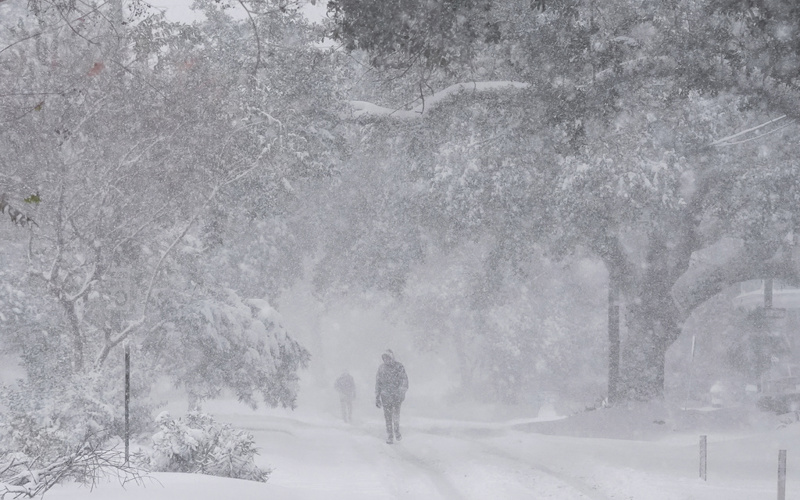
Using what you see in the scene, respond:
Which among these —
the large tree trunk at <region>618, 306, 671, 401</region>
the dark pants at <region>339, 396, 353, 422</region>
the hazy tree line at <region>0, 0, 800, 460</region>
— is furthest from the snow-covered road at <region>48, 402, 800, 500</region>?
the dark pants at <region>339, 396, 353, 422</region>

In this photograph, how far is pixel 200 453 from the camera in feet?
27.3

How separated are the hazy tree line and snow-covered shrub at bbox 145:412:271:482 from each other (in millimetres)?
3014

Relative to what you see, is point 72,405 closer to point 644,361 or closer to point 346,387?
point 644,361

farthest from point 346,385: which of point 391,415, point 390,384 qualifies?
point 390,384

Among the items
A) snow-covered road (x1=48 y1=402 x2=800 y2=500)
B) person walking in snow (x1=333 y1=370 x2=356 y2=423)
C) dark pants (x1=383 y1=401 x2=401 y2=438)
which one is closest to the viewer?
snow-covered road (x1=48 y1=402 x2=800 y2=500)

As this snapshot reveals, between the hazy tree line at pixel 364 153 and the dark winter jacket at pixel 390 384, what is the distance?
270cm

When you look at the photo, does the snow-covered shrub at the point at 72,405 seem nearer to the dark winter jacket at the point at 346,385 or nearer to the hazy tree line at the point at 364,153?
the hazy tree line at the point at 364,153

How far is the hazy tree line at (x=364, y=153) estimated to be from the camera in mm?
10359

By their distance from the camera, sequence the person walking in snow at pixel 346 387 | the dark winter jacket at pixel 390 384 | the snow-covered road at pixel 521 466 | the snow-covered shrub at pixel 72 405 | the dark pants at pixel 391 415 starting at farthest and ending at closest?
1. the person walking in snow at pixel 346 387
2. the dark pants at pixel 391 415
3. the dark winter jacket at pixel 390 384
4. the snow-covered shrub at pixel 72 405
5. the snow-covered road at pixel 521 466

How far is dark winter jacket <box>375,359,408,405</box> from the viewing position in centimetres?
1608

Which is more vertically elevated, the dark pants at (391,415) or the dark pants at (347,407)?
the dark pants at (391,415)

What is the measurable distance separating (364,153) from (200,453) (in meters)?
10.2

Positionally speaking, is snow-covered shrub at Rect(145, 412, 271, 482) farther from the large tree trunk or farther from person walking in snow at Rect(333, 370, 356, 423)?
person walking in snow at Rect(333, 370, 356, 423)

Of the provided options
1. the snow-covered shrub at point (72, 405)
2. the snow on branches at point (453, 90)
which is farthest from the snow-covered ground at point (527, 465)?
the snow on branches at point (453, 90)
